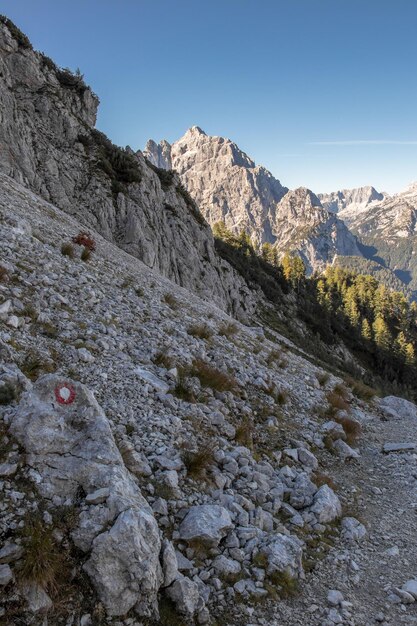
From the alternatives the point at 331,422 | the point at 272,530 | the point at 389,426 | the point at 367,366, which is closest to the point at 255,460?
the point at 272,530

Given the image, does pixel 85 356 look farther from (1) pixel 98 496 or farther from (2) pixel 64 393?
(1) pixel 98 496

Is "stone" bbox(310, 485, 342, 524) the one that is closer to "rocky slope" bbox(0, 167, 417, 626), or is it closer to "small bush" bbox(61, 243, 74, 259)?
"rocky slope" bbox(0, 167, 417, 626)

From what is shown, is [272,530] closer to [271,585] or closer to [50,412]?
[271,585]

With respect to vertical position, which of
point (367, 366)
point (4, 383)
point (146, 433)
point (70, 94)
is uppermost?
point (70, 94)

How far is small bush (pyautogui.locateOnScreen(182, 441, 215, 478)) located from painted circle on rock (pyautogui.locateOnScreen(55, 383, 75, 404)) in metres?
2.60

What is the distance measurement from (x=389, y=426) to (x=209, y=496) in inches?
502

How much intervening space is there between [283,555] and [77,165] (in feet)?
120

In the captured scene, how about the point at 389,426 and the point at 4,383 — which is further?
the point at 389,426

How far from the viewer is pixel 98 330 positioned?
431 inches

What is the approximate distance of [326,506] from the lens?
8375 millimetres

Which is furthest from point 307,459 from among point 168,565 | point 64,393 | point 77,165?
point 77,165

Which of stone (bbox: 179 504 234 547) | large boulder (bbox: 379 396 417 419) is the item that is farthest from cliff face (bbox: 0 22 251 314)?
stone (bbox: 179 504 234 547)

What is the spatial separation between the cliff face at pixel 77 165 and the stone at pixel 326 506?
28.6m

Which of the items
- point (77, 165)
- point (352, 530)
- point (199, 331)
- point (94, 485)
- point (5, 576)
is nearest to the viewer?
point (5, 576)
